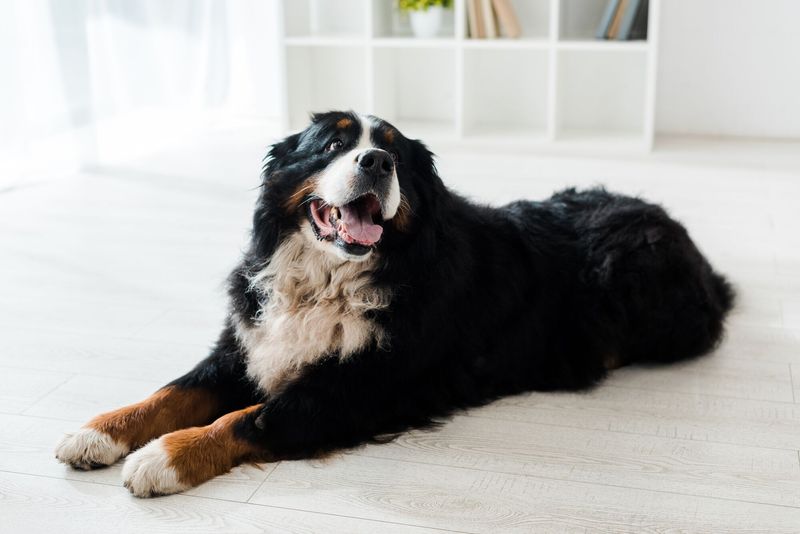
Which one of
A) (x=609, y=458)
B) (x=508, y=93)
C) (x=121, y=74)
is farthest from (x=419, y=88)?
(x=609, y=458)

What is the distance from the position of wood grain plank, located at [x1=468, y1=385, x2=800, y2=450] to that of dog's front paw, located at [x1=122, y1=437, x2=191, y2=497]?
732 millimetres

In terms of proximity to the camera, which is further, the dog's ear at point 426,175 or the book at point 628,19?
the book at point 628,19

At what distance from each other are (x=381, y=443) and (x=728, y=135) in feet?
12.4

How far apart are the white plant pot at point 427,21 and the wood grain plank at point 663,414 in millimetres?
3076

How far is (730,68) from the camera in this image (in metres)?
5.10

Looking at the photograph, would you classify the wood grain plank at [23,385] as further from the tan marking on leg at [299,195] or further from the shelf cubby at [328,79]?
the shelf cubby at [328,79]

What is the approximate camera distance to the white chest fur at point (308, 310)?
2064mm

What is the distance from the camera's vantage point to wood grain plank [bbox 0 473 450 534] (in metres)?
1.77

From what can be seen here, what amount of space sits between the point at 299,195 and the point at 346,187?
13 cm

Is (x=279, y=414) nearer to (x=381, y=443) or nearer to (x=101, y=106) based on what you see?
(x=381, y=443)

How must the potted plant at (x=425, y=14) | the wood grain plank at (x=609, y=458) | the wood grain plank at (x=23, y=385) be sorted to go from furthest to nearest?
the potted plant at (x=425, y=14) → the wood grain plank at (x=23, y=385) → the wood grain plank at (x=609, y=458)

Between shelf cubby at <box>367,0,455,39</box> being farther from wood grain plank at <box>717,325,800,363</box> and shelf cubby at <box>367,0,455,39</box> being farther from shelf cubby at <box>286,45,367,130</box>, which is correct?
wood grain plank at <box>717,325,800,363</box>

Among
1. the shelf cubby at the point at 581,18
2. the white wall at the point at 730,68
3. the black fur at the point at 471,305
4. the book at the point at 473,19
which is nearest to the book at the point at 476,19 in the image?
the book at the point at 473,19

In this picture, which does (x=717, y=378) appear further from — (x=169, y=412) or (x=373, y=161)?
(x=169, y=412)
